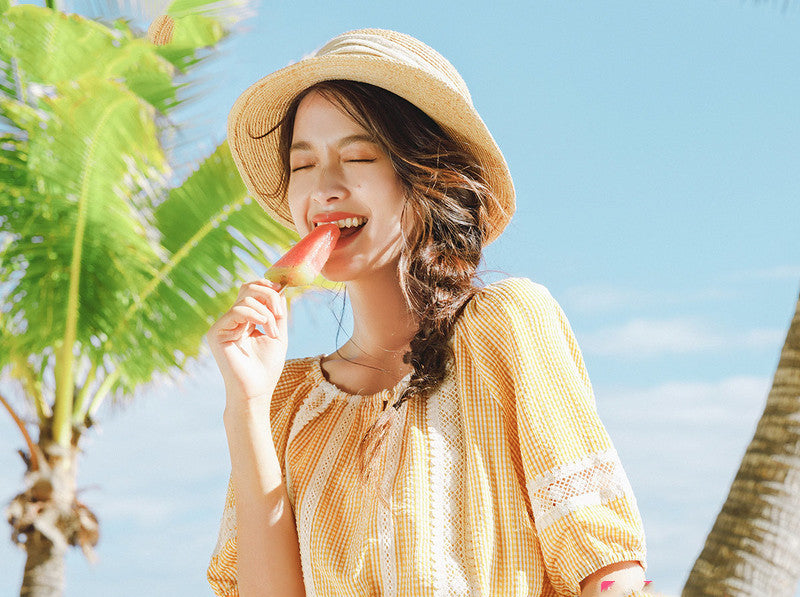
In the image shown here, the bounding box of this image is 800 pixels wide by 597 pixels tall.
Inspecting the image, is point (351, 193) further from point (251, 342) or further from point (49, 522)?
point (49, 522)

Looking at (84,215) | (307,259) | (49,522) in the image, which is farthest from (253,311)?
(49,522)

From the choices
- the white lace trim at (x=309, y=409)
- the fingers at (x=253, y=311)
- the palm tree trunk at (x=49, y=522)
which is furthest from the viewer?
the palm tree trunk at (x=49, y=522)

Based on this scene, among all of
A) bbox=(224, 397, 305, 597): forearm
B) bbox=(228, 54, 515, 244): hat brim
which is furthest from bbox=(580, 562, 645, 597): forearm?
bbox=(228, 54, 515, 244): hat brim

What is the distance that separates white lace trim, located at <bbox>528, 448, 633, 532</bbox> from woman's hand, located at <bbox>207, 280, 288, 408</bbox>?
2.39 feet

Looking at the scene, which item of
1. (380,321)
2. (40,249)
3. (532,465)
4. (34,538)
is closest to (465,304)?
(380,321)

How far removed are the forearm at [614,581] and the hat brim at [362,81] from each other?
95 centimetres

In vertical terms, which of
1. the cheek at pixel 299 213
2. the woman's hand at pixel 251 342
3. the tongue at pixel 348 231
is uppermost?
the cheek at pixel 299 213

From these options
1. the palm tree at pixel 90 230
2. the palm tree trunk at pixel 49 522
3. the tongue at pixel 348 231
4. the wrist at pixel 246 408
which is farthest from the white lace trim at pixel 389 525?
the palm tree trunk at pixel 49 522

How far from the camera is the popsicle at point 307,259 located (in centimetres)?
207

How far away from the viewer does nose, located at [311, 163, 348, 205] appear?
214 centimetres

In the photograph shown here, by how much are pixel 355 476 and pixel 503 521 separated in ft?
1.39

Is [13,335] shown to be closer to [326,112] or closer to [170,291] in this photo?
[170,291]

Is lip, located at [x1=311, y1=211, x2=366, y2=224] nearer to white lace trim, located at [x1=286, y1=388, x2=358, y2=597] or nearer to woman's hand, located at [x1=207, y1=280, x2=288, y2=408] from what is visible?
woman's hand, located at [x1=207, y1=280, x2=288, y2=408]

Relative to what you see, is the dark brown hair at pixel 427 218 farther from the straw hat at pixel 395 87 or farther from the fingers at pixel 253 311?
the fingers at pixel 253 311
